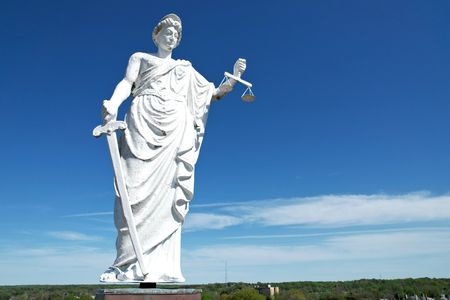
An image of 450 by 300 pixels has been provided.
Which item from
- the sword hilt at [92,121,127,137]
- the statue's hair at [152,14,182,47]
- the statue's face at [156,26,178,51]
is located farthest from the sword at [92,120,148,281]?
the statue's hair at [152,14,182,47]

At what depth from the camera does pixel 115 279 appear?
6703 mm

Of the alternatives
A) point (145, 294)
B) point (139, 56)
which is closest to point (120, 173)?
point (145, 294)

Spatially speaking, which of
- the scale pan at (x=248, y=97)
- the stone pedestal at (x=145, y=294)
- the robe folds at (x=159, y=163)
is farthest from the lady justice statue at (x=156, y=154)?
the scale pan at (x=248, y=97)

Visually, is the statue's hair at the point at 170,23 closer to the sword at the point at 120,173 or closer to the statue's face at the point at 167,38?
the statue's face at the point at 167,38

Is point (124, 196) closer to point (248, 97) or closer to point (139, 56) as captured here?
point (139, 56)

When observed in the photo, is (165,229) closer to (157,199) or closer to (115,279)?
(157,199)

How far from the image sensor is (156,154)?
7.50m

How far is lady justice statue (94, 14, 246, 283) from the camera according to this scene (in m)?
6.98

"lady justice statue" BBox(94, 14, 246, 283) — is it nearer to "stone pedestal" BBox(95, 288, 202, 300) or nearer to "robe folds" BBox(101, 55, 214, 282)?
"robe folds" BBox(101, 55, 214, 282)

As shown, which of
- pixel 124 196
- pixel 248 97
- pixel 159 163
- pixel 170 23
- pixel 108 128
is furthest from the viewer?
pixel 248 97

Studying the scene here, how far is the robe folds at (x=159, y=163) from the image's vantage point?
705 cm

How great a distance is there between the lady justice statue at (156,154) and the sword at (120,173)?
16 mm

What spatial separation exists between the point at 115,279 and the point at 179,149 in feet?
8.03

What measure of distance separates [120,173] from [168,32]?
3.14 meters
